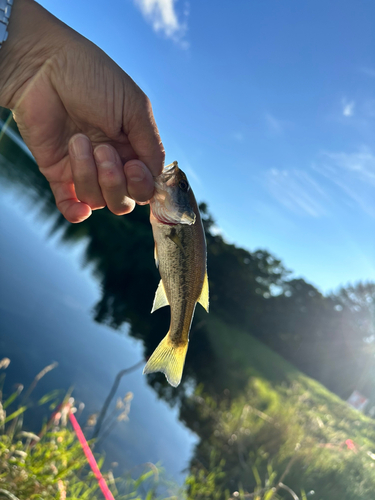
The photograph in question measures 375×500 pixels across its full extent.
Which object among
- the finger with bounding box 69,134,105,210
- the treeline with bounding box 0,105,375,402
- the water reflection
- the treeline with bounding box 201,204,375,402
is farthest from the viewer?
the treeline with bounding box 201,204,375,402

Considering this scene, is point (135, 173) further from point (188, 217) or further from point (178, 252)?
point (178, 252)

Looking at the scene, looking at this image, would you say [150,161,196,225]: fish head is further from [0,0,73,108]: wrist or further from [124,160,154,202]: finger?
[0,0,73,108]: wrist

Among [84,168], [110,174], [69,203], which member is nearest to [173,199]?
[110,174]

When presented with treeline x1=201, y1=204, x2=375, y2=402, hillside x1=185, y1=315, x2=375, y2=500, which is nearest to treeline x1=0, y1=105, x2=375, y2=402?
treeline x1=201, y1=204, x2=375, y2=402

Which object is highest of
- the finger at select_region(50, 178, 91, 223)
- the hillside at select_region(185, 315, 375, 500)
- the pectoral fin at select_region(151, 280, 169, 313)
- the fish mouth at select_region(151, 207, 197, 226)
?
the fish mouth at select_region(151, 207, 197, 226)

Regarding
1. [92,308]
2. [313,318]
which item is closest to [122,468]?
[92,308]

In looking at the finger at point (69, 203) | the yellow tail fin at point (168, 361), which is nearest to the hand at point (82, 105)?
the finger at point (69, 203)

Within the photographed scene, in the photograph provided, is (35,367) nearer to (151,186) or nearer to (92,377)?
(92,377)
